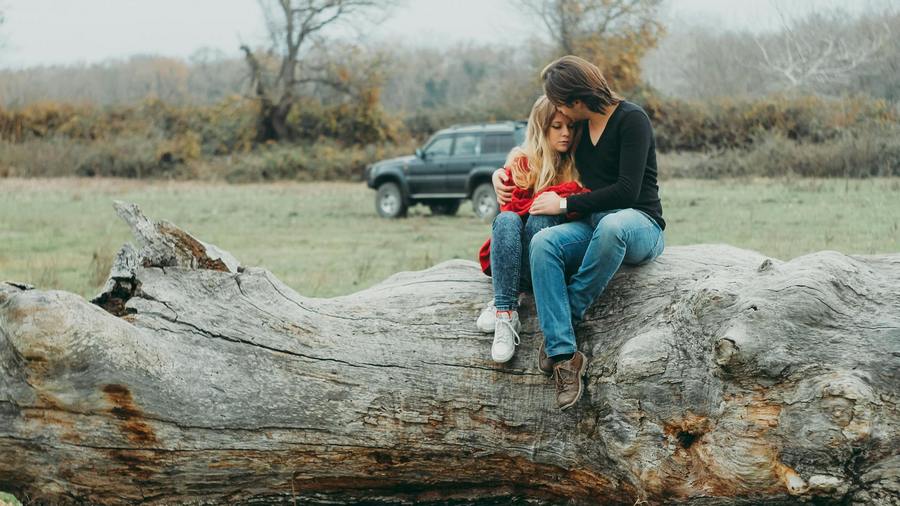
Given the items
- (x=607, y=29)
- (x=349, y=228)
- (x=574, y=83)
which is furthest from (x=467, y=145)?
(x=607, y=29)

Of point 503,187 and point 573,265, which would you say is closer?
point 573,265

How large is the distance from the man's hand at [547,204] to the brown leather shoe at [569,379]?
718 mm

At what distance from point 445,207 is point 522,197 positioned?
20.2 metres

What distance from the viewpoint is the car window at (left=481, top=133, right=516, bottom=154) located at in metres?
23.7

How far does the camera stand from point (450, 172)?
2408 cm

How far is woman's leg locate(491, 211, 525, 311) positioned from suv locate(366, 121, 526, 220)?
18.1 m

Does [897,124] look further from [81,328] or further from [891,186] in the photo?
[81,328]

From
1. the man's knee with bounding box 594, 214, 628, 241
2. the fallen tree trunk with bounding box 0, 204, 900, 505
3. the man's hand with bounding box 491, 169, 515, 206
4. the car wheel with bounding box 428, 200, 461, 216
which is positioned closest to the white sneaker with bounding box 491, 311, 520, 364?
the fallen tree trunk with bounding box 0, 204, 900, 505

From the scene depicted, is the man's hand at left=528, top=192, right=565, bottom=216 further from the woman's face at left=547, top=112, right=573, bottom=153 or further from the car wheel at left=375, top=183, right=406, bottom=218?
the car wheel at left=375, top=183, right=406, bottom=218

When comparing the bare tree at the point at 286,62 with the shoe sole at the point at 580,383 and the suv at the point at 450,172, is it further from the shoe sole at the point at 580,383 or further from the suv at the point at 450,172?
the shoe sole at the point at 580,383

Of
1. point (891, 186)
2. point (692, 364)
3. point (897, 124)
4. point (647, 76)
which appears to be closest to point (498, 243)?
point (692, 364)

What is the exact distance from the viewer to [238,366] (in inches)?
181

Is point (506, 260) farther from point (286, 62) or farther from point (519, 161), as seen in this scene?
point (286, 62)

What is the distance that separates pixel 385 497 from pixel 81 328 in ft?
5.43
